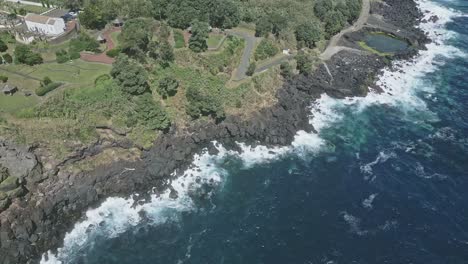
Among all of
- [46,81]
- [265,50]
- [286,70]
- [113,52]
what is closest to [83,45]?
[113,52]

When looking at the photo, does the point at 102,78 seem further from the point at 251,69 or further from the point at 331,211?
the point at 331,211

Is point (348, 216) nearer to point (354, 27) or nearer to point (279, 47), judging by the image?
point (279, 47)

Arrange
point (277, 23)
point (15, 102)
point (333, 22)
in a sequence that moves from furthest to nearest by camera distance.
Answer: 1. point (333, 22)
2. point (277, 23)
3. point (15, 102)

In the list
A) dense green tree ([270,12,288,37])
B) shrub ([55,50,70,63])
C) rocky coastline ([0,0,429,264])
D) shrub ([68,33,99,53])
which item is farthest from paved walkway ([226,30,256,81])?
shrub ([55,50,70,63])

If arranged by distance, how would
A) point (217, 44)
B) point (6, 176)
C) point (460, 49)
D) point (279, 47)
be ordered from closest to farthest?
point (6, 176) → point (217, 44) → point (279, 47) → point (460, 49)

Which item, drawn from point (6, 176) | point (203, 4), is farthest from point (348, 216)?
point (203, 4)

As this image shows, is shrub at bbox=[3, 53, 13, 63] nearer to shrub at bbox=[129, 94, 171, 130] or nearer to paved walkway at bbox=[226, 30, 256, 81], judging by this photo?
shrub at bbox=[129, 94, 171, 130]
